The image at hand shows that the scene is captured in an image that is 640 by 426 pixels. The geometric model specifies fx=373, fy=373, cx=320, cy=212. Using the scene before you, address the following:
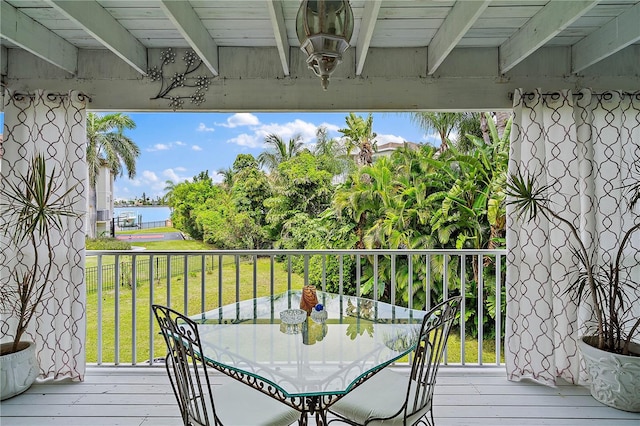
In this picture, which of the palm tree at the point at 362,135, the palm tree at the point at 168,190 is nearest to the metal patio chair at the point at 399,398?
the palm tree at the point at 362,135

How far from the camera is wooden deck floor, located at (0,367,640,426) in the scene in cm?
226

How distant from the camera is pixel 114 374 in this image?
286 cm

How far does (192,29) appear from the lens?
2.29 m

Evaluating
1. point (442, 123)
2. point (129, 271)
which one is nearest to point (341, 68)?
point (442, 123)

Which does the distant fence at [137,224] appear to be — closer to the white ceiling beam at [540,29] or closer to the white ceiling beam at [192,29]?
the white ceiling beam at [192,29]

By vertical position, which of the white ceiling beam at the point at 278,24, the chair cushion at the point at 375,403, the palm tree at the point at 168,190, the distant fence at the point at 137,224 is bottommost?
the chair cushion at the point at 375,403

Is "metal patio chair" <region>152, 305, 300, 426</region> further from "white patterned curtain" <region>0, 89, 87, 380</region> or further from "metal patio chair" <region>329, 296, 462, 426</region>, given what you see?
"white patterned curtain" <region>0, 89, 87, 380</region>

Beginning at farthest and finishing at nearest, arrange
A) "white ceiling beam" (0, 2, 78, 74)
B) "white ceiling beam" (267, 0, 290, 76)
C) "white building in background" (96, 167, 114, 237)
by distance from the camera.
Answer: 1. "white building in background" (96, 167, 114, 237)
2. "white ceiling beam" (0, 2, 78, 74)
3. "white ceiling beam" (267, 0, 290, 76)

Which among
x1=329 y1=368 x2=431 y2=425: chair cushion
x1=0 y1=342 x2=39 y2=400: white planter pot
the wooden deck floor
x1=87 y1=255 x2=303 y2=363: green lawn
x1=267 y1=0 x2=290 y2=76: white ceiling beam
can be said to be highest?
x1=267 y1=0 x2=290 y2=76: white ceiling beam

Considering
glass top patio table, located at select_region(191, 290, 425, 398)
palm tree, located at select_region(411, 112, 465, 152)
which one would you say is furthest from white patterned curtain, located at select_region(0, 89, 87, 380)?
palm tree, located at select_region(411, 112, 465, 152)

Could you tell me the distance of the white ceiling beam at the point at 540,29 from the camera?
2023 millimetres

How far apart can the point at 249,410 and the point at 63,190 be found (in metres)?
2.17

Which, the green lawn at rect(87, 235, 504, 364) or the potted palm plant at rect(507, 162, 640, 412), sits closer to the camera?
the potted palm plant at rect(507, 162, 640, 412)

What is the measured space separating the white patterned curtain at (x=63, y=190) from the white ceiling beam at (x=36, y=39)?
0.86 feet
